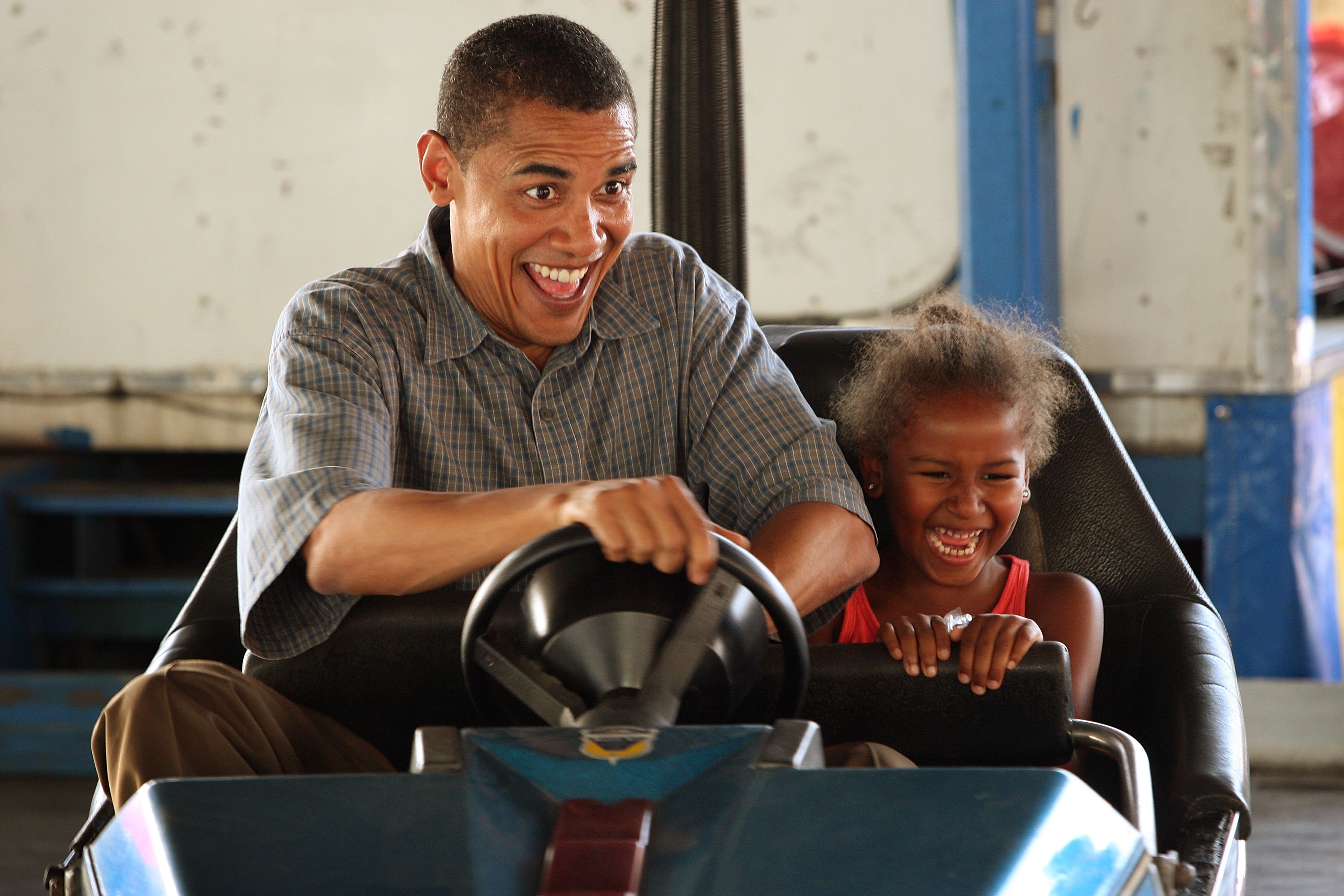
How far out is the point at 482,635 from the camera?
0.99 metres

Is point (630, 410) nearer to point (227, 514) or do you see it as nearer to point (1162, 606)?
point (1162, 606)

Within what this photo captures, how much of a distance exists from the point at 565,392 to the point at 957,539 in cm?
42

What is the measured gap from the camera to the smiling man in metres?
1.21

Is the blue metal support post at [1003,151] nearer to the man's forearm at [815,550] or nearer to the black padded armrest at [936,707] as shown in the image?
the man's forearm at [815,550]

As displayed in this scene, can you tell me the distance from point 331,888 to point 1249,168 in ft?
7.94

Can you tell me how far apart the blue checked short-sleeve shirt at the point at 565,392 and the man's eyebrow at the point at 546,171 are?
16 cm

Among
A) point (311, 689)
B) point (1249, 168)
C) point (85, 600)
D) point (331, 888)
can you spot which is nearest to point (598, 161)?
point (311, 689)

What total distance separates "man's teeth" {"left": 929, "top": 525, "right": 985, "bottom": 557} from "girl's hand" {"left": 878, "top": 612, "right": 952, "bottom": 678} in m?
0.29

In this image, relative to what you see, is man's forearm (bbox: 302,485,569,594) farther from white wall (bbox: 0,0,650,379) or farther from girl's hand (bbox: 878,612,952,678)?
white wall (bbox: 0,0,650,379)

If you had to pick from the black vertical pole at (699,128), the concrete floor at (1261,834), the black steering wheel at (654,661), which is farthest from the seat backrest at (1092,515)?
the concrete floor at (1261,834)

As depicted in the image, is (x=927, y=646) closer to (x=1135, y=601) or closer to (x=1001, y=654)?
(x=1001, y=654)

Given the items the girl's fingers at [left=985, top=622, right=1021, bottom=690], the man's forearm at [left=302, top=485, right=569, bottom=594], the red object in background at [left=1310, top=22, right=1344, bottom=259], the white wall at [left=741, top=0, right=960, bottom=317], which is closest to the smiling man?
the man's forearm at [left=302, top=485, right=569, bottom=594]

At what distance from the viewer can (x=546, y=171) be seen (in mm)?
1421

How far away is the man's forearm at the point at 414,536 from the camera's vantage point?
1118 mm
